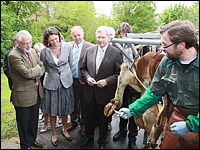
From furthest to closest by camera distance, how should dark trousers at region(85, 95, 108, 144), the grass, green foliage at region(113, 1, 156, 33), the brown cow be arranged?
1. green foliage at region(113, 1, 156, 33)
2. the grass
3. dark trousers at region(85, 95, 108, 144)
4. the brown cow

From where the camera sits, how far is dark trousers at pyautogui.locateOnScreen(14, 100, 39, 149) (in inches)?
135

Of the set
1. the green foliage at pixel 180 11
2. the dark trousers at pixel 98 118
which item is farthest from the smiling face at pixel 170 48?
the green foliage at pixel 180 11

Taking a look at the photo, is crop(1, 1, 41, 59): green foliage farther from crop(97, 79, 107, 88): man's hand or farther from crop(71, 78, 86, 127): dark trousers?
crop(97, 79, 107, 88): man's hand

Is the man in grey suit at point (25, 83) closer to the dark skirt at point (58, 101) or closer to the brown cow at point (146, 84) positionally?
the dark skirt at point (58, 101)

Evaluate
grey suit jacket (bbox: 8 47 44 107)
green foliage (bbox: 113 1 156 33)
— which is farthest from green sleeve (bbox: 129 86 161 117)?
green foliage (bbox: 113 1 156 33)

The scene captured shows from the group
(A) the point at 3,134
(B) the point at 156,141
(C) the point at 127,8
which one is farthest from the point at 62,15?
(B) the point at 156,141

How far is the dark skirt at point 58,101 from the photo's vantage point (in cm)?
381

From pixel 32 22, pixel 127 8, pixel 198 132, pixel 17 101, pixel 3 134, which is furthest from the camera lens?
pixel 127 8

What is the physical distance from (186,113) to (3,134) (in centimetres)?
356

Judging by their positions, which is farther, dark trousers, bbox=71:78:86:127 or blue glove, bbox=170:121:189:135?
dark trousers, bbox=71:78:86:127

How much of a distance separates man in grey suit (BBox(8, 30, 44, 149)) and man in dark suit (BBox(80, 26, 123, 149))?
2.09 feet

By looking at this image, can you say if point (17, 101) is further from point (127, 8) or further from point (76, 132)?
point (127, 8)

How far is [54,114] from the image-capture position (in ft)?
12.6

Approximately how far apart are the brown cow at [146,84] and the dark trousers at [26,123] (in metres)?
1.25
